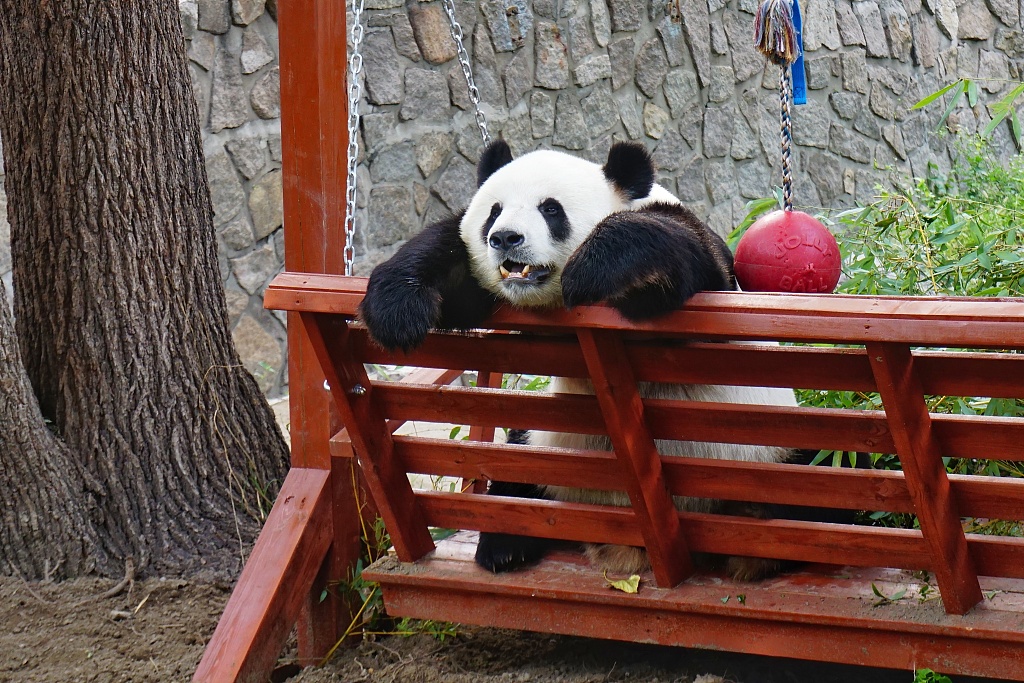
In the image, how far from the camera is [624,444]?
2.07 meters

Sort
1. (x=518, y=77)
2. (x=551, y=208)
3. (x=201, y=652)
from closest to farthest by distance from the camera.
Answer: (x=551, y=208) < (x=201, y=652) < (x=518, y=77)

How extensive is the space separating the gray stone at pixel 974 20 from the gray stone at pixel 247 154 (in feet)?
20.7

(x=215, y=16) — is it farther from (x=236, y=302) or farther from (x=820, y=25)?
(x=820, y=25)

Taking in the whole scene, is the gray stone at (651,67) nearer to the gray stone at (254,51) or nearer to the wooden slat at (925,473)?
the gray stone at (254,51)

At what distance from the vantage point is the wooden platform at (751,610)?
210 centimetres

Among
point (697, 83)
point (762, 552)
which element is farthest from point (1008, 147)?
point (762, 552)

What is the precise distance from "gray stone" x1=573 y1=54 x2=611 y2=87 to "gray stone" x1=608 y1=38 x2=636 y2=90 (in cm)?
5

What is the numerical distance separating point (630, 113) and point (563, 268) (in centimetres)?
503

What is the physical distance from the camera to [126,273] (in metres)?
3.17

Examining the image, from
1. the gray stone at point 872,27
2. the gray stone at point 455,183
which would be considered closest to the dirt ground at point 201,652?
the gray stone at point 455,183

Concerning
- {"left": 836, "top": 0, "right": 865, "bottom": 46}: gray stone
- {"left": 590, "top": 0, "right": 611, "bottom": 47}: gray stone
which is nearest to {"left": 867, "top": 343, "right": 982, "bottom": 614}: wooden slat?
{"left": 590, "top": 0, "right": 611, "bottom": 47}: gray stone

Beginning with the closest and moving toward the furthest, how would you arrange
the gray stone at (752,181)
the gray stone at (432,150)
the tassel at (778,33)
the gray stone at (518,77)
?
the tassel at (778,33)
the gray stone at (432,150)
the gray stone at (518,77)
the gray stone at (752,181)

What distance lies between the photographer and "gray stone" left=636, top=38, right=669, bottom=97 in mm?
6883

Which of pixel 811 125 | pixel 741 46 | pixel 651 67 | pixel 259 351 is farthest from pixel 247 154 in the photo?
pixel 811 125
